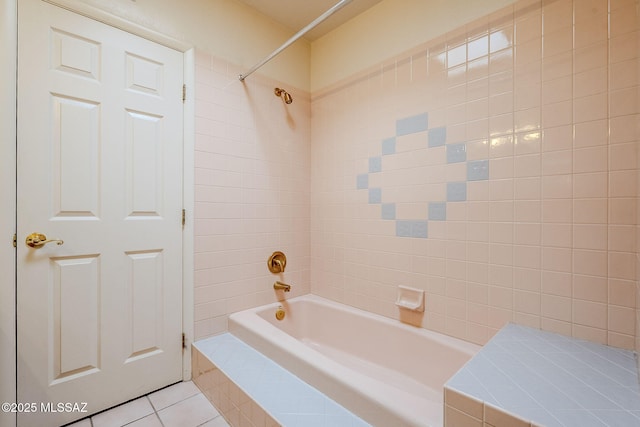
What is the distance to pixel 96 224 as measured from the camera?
1402 mm

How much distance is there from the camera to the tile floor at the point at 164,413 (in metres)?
1.34

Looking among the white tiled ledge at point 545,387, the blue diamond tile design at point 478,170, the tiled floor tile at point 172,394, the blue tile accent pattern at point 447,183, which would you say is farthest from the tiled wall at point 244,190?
the white tiled ledge at point 545,387

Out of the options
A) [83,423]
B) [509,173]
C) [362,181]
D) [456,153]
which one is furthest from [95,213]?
[509,173]

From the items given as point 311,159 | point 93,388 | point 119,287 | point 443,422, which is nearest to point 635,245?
point 443,422

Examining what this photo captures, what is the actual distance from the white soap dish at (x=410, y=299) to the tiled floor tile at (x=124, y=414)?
1.45 m

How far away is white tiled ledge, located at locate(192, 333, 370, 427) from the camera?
3.46ft

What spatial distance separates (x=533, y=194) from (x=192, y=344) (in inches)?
77.7

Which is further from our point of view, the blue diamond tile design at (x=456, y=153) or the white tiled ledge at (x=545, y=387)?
the blue diamond tile design at (x=456, y=153)

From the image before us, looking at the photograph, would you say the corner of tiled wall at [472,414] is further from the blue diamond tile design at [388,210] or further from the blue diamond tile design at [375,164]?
the blue diamond tile design at [375,164]

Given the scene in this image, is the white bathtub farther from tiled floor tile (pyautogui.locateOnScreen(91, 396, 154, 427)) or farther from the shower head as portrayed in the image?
the shower head

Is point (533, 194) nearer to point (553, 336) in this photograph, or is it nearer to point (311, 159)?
point (553, 336)

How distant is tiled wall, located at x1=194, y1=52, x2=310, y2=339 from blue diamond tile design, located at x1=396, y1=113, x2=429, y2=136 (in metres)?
0.83

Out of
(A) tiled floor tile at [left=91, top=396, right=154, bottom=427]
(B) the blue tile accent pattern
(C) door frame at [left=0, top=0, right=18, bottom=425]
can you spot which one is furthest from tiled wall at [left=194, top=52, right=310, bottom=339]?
(C) door frame at [left=0, top=0, right=18, bottom=425]

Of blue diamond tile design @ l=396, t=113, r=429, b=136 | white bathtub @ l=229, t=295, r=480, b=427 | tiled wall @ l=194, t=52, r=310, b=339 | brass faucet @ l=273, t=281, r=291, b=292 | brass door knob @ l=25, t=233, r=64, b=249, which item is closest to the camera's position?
white bathtub @ l=229, t=295, r=480, b=427
